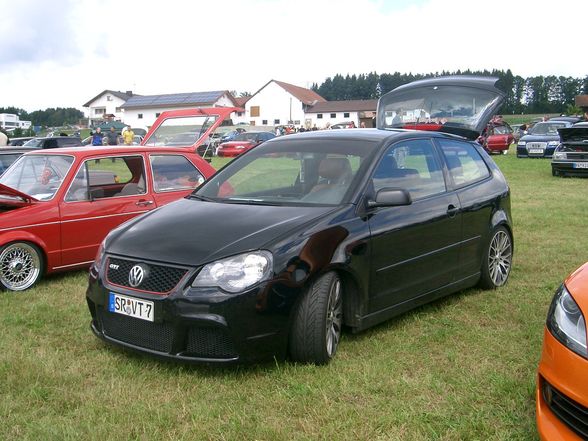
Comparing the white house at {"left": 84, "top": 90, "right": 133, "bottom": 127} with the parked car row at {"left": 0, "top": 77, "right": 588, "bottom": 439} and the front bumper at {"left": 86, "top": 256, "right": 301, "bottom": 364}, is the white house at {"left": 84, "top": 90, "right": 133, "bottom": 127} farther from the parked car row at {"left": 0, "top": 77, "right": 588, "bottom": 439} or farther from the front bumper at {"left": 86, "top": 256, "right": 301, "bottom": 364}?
the front bumper at {"left": 86, "top": 256, "right": 301, "bottom": 364}

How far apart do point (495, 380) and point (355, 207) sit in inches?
56.3

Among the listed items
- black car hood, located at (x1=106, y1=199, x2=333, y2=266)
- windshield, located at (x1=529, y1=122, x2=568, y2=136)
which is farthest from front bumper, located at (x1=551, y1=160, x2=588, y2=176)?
black car hood, located at (x1=106, y1=199, x2=333, y2=266)

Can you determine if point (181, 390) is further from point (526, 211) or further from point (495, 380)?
point (526, 211)

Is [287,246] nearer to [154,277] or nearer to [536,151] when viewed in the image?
[154,277]

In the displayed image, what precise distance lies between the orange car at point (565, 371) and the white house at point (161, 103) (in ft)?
189

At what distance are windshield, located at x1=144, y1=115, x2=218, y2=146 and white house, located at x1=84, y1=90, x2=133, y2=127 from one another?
81607 mm

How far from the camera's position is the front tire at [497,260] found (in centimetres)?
571

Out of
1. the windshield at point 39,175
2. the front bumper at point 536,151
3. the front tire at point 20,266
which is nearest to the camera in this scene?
the front tire at point 20,266

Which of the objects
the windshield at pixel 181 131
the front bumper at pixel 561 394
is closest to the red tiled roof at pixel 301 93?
the windshield at pixel 181 131

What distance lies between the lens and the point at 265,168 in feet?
16.7

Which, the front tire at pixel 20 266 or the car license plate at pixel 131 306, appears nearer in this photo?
the car license plate at pixel 131 306

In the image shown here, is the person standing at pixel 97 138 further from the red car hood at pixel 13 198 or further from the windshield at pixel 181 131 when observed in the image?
the red car hood at pixel 13 198

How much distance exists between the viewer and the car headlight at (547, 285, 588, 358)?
8.68ft

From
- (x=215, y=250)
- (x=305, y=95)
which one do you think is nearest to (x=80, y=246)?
(x=215, y=250)
